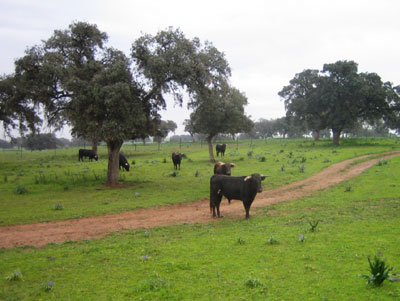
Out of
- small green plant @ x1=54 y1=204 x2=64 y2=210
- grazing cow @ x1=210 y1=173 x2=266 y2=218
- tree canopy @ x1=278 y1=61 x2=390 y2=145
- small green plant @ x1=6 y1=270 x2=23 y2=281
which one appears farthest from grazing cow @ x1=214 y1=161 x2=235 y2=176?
tree canopy @ x1=278 y1=61 x2=390 y2=145

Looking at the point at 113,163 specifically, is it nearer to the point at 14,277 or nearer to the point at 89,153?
the point at 14,277

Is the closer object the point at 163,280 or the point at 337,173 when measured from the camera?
the point at 163,280

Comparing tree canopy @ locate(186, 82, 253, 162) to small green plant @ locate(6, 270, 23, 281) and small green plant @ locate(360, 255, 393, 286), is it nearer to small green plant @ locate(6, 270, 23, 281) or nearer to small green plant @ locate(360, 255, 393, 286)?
small green plant @ locate(6, 270, 23, 281)

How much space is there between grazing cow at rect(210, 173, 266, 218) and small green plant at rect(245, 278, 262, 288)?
6532 millimetres

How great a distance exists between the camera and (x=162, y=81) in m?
21.4

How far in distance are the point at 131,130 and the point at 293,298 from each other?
16.3m

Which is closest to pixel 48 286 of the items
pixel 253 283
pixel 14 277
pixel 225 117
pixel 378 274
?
pixel 14 277

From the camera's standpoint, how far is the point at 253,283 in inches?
270

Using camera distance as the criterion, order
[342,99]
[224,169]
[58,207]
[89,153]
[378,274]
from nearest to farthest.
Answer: [378,274]
[58,207]
[224,169]
[89,153]
[342,99]

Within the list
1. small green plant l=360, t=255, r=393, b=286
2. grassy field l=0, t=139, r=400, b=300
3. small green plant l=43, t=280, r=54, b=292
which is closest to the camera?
small green plant l=360, t=255, r=393, b=286

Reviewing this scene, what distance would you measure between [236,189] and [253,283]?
7.22 m

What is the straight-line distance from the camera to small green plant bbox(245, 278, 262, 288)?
684 centimetres

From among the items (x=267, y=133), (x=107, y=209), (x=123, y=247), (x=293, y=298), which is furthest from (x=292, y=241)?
(x=267, y=133)

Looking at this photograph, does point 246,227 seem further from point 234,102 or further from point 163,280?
point 234,102
